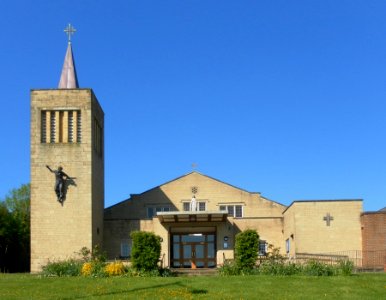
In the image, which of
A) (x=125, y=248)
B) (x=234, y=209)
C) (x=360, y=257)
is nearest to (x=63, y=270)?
(x=125, y=248)

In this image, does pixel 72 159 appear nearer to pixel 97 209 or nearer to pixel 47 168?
pixel 47 168

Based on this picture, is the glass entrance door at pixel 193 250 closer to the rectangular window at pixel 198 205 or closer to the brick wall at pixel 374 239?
the rectangular window at pixel 198 205

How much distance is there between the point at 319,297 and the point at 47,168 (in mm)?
22139

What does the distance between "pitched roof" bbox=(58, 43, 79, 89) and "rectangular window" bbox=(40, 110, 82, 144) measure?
4207 mm

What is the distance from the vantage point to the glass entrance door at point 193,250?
42.2m

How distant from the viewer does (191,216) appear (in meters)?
40.2

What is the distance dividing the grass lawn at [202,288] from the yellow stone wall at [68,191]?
11.6 metres

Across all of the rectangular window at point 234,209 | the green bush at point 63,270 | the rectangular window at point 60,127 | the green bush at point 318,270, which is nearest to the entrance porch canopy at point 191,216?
the rectangular window at point 234,209

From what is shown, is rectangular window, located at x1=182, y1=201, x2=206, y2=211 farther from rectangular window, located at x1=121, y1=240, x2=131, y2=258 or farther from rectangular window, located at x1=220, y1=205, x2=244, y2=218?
rectangular window, located at x1=121, y1=240, x2=131, y2=258

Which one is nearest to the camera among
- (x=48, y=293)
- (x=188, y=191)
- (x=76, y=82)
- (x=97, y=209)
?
(x=48, y=293)

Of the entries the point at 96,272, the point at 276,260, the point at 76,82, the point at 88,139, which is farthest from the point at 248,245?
the point at 76,82

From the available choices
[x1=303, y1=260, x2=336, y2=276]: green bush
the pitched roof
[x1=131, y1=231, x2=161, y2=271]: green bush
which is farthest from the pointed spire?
[x1=303, y1=260, x2=336, y2=276]: green bush

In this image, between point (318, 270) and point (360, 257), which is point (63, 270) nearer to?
point (318, 270)

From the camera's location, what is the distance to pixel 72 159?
38375 millimetres
